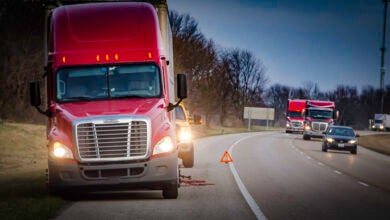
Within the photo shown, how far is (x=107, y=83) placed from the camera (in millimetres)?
14477

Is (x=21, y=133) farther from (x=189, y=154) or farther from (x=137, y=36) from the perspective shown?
(x=137, y=36)

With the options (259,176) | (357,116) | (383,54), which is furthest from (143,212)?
(357,116)

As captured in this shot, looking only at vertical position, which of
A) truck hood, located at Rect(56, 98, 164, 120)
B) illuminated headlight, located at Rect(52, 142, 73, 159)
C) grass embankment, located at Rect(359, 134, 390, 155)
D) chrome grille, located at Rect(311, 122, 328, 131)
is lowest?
grass embankment, located at Rect(359, 134, 390, 155)

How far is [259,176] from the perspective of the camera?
21969 millimetres

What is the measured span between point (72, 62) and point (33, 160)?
670 inches

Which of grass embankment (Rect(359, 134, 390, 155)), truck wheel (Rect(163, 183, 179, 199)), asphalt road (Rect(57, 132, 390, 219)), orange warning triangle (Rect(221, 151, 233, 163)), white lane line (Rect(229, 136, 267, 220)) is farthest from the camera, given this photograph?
grass embankment (Rect(359, 134, 390, 155))

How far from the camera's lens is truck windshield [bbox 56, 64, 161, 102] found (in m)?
14.4

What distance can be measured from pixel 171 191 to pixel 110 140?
1.82 metres

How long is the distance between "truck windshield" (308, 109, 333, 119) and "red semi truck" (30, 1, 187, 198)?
155 feet

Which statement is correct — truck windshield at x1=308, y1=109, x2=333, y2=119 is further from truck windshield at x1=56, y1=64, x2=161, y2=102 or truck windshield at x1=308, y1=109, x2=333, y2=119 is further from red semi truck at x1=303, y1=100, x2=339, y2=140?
truck windshield at x1=56, y1=64, x2=161, y2=102

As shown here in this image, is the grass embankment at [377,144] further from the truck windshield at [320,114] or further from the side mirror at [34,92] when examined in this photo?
the side mirror at [34,92]

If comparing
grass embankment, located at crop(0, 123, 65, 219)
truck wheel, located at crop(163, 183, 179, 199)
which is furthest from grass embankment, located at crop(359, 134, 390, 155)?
truck wheel, located at crop(163, 183, 179, 199)

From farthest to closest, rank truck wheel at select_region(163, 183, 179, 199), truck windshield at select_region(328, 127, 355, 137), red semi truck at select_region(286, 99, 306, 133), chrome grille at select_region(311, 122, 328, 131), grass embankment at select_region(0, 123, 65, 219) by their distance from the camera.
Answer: red semi truck at select_region(286, 99, 306, 133) < chrome grille at select_region(311, 122, 328, 131) < truck windshield at select_region(328, 127, 355, 137) < truck wheel at select_region(163, 183, 179, 199) < grass embankment at select_region(0, 123, 65, 219)

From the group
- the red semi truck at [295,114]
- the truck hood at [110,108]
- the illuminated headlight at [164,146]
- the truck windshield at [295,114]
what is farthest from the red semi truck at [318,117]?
the illuminated headlight at [164,146]
